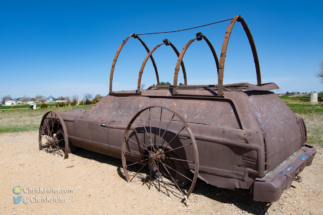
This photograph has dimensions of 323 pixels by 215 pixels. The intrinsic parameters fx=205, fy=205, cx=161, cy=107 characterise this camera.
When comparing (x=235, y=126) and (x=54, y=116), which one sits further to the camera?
(x=54, y=116)

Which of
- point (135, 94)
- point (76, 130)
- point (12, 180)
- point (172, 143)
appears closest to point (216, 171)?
point (172, 143)

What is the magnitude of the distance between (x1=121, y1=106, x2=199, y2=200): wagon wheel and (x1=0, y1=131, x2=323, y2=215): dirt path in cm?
26

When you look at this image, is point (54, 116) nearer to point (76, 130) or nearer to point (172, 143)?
point (76, 130)

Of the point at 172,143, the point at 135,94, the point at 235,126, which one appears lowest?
the point at 172,143

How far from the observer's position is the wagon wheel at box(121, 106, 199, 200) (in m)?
3.29

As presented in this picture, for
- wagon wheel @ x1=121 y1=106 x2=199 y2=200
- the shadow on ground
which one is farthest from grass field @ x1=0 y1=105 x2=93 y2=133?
the shadow on ground

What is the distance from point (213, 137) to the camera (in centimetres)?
305

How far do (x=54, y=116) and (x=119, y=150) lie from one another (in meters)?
2.66

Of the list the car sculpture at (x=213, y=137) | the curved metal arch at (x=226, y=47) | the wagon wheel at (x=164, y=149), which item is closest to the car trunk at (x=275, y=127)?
the car sculpture at (x=213, y=137)

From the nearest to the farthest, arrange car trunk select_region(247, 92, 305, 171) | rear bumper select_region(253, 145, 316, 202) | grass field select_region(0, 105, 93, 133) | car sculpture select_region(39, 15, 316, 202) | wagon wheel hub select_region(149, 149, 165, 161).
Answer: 1. rear bumper select_region(253, 145, 316, 202)
2. car sculpture select_region(39, 15, 316, 202)
3. car trunk select_region(247, 92, 305, 171)
4. wagon wheel hub select_region(149, 149, 165, 161)
5. grass field select_region(0, 105, 93, 133)

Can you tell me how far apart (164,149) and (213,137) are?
35.4 inches

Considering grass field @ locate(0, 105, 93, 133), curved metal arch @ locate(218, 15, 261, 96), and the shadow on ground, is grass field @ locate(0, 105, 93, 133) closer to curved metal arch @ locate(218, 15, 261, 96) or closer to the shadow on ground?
the shadow on ground

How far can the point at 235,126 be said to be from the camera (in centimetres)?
296

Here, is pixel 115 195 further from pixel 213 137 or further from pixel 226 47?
pixel 226 47
